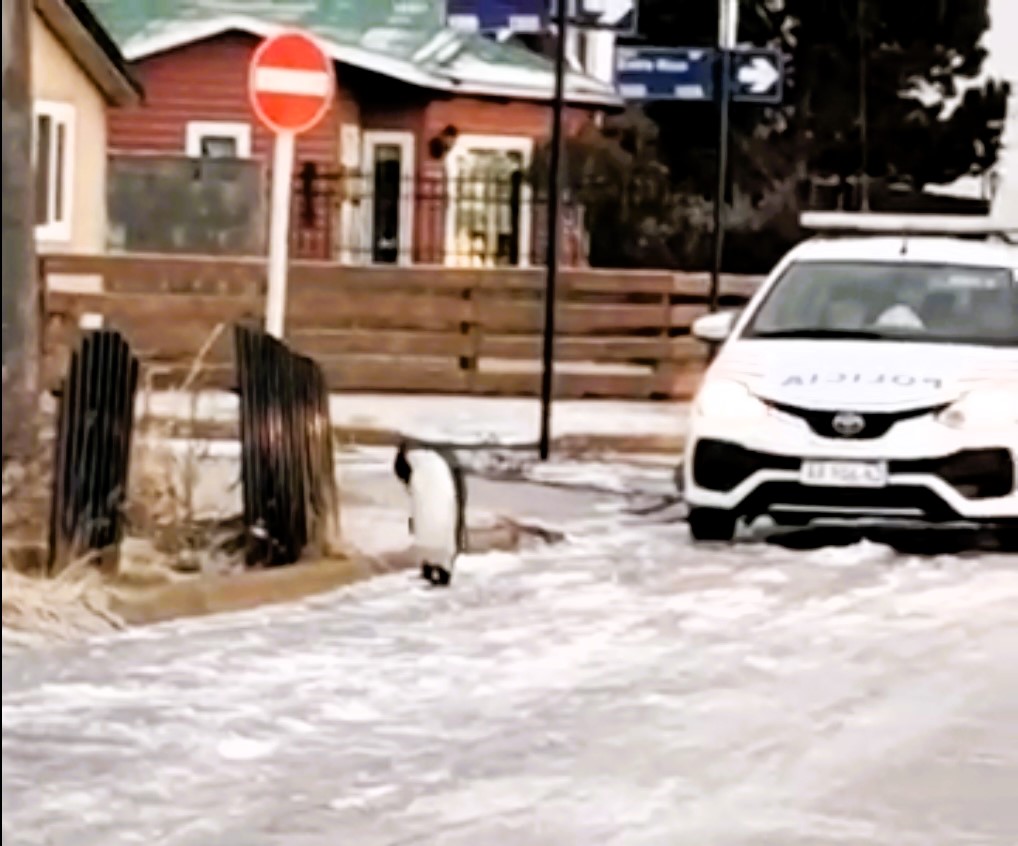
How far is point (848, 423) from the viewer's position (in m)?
14.7

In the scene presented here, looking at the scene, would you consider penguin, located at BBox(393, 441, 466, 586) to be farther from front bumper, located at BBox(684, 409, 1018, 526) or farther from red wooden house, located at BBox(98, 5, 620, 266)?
red wooden house, located at BBox(98, 5, 620, 266)

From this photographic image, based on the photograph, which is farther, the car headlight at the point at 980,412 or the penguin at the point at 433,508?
the car headlight at the point at 980,412

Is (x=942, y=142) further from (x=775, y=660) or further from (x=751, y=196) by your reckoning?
(x=775, y=660)

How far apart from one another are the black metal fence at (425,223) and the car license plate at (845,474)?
19151 millimetres

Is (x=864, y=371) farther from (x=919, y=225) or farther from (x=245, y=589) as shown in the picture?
(x=919, y=225)

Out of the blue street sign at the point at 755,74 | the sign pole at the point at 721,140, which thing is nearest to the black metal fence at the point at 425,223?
the sign pole at the point at 721,140

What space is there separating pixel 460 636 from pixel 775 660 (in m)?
1.22

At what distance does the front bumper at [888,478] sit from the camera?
14664 mm

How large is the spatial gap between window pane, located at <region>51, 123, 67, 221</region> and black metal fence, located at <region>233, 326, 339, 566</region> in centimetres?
1889

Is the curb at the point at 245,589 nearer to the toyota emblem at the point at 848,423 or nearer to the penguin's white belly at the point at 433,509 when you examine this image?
the penguin's white belly at the point at 433,509

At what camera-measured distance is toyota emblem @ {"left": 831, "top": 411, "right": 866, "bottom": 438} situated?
14695 mm

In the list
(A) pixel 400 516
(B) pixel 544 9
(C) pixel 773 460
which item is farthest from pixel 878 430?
(B) pixel 544 9

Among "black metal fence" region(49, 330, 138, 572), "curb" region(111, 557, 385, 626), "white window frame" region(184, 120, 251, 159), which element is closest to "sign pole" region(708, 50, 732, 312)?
"curb" region(111, 557, 385, 626)

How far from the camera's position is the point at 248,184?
3109 cm
